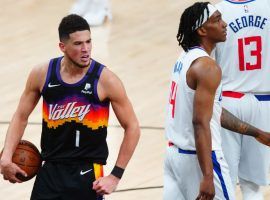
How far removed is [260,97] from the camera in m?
6.74

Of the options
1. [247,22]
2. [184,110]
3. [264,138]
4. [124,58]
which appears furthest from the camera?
[124,58]

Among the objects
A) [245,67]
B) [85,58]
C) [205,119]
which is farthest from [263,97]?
[85,58]

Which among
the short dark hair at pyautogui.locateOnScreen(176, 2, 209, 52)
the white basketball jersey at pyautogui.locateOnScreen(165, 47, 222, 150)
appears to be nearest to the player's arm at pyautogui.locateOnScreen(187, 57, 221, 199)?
the white basketball jersey at pyautogui.locateOnScreen(165, 47, 222, 150)

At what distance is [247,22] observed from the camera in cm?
663

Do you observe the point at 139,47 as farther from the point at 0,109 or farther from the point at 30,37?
the point at 0,109

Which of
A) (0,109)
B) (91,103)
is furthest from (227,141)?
(0,109)

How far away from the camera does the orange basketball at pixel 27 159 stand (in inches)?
233

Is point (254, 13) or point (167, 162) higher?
point (254, 13)

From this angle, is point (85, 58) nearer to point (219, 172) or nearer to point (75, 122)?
point (75, 122)

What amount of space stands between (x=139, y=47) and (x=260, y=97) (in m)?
6.15

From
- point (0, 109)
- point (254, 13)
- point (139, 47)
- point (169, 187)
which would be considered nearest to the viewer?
point (169, 187)

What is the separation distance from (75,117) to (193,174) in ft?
2.87

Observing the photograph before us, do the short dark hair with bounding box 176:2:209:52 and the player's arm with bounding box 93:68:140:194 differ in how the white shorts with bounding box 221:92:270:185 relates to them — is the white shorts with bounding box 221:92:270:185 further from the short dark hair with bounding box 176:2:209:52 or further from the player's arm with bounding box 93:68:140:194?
the player's arm with bounding box 93:68:140:194

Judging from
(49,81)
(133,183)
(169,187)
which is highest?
(49,81)
